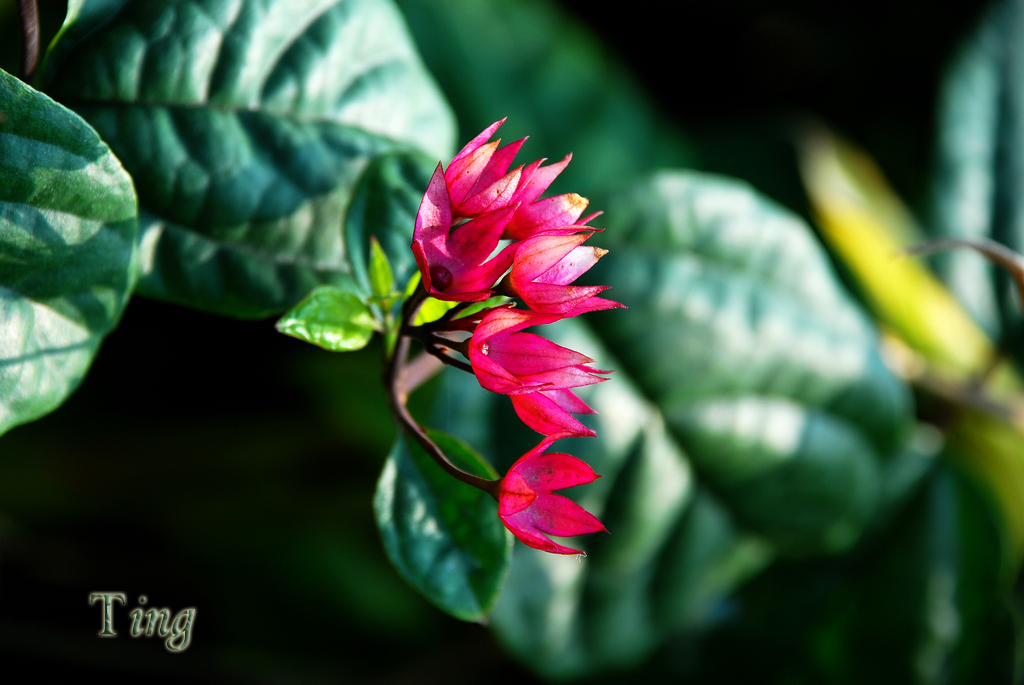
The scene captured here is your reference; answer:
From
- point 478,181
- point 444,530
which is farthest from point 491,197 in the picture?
point 444,530

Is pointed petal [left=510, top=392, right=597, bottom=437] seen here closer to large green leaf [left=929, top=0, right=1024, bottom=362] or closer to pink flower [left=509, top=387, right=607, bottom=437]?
pink flower [left=509, top=387, right=607, bottom=437]

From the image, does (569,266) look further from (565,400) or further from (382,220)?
(382,220)

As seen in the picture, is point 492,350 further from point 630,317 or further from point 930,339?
point 930,339

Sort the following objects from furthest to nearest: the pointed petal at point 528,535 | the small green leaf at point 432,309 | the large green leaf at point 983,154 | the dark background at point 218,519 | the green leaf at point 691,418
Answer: the large green leaf at point 983,154, the dark background at point 218,519, the green leaf at point 691,418, the small green leaf at point 432,309, the pointed petal at point 528,535

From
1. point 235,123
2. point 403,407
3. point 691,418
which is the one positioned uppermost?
point 235,123

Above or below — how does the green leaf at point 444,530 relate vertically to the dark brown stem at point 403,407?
below

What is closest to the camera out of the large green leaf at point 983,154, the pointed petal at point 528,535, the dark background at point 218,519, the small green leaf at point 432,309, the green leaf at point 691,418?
the pointed petal at point 528,535

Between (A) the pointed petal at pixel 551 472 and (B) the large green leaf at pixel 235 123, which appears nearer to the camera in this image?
(A) the pointed petal at pixel 551 472

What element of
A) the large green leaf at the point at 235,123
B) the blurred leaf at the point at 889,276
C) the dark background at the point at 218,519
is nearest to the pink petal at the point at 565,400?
the large green leaf at the point at 235,123

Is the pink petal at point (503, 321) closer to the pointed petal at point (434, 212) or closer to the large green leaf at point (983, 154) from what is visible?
the pointed petal at point (434, 212)
